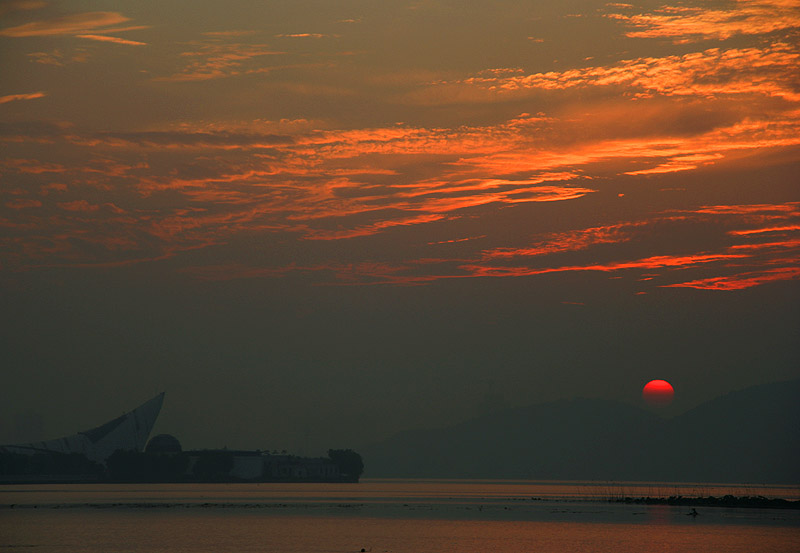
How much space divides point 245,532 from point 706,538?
37.6 meters

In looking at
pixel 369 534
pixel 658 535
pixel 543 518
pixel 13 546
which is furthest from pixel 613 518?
pixel 13 546

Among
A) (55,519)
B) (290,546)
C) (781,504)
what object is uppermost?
(290,546)

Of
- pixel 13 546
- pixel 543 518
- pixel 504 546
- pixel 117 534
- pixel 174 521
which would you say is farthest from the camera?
pixel 543 518

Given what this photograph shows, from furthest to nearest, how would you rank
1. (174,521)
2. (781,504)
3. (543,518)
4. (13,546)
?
(781,504)
(543,518)
(174,521)
(13,546)

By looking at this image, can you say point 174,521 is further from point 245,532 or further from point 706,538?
point 706,538

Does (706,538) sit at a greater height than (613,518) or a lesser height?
Answer: greater

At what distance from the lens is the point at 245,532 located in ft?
284

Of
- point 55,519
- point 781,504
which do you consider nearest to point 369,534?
point 55,519

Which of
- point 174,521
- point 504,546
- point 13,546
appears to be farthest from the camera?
point 174,521

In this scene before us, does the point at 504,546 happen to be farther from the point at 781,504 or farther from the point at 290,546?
the point at 781,504

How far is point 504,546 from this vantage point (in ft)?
250

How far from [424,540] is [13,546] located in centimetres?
2951

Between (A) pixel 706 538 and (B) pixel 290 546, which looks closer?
(B) pixel 290 546

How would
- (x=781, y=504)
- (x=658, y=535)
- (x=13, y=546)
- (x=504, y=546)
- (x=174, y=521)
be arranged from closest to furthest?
(x=13, y=546) → (x=504, y=546) → (x=658, y=535) → (x=174, y=521) → (x=781, y=504)
